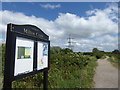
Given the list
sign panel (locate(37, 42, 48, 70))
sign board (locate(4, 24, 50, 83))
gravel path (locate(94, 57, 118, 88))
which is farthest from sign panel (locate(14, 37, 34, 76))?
gravel path (locate(94, 57, 118, 88))

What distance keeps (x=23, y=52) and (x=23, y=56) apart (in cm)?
9

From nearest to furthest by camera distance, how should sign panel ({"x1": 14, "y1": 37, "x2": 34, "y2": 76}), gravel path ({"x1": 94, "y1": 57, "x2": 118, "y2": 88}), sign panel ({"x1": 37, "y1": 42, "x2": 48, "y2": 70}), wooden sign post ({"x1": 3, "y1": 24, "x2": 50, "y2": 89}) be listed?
wooden sign post ({"x1": 3, "y1": 24, "x2": 50, "y2": 89}) → sign panel ({"x1": 14, "y1": 37, "x2": 34, "y2": 76}) → sign panel ({"x1": 37, "y1": 42, "x2": 48, "y2": 70}) → gravel path ({"x1": 94, "y1": 57, "x2": 118, "y2": 88})

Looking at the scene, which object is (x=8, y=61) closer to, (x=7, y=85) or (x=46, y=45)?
(x=7, y=85)

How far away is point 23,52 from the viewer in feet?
12.5

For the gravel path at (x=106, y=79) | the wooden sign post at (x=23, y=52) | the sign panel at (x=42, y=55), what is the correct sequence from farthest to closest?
1. the gravel path at (x=106, y=79)
2. the sign panel at (x=42, y=55)
3. the wooden sign post at (x=23, y=52)

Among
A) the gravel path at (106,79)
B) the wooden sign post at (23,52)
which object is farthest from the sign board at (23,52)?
the gravel path at (106,79)

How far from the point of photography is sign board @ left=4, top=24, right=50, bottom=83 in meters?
3.25

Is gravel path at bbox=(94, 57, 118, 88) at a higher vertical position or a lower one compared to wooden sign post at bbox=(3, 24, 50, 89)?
lower

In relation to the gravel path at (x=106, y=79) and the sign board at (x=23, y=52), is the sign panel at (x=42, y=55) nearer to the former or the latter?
the sign board at (x=23, y=52)

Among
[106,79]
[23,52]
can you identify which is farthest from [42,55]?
[106,79]

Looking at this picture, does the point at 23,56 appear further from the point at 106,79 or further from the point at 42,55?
the point at 106,79

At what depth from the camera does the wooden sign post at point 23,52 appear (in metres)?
3.25

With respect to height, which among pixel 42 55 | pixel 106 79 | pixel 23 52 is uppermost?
pixel 23 52

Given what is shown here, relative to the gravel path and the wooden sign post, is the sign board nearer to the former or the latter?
the wooden sign post
